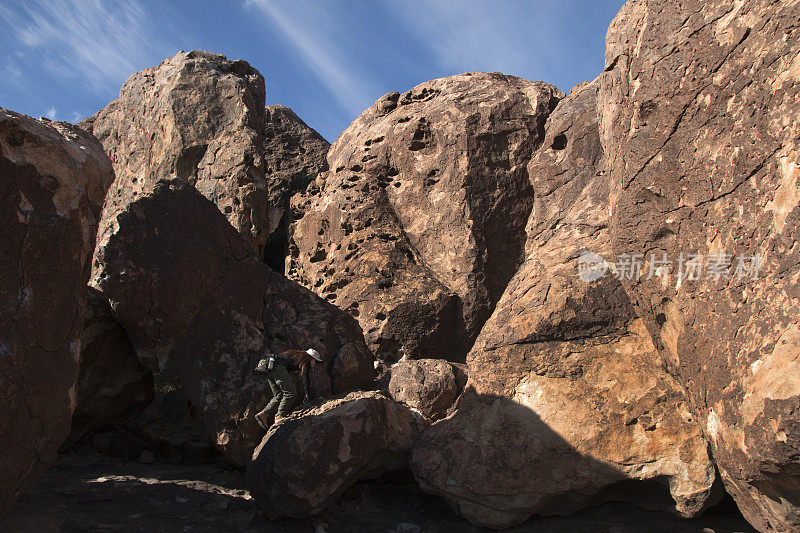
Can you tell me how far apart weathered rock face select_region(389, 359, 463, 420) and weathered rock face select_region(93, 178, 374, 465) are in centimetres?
41

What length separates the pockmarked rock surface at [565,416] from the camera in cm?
369

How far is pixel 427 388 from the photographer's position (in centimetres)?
519

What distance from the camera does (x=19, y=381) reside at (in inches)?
117

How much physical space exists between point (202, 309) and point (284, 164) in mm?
4661

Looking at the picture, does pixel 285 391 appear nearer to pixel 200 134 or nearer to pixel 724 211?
pixel 724 211

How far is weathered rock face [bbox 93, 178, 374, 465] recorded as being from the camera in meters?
4.47

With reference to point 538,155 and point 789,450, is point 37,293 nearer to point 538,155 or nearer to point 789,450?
point 789,450

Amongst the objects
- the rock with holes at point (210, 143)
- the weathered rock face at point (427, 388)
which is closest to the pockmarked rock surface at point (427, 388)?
the weathered rock face at point (427, 388)

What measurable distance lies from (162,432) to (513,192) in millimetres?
4285

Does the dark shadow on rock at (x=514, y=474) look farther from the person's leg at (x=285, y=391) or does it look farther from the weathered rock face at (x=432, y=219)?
the weathered rock face at (x=432, y=219)

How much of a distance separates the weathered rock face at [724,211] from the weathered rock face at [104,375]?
147 inches

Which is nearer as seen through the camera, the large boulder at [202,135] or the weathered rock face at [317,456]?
the weathered rock face at [317,456]

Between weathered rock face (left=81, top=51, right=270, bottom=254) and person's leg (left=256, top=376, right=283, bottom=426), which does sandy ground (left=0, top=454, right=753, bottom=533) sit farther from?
weathered rock face (left=81, top=51, right=270, bottom=254)

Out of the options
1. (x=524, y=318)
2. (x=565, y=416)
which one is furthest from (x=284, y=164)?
(x=565, y=416)
